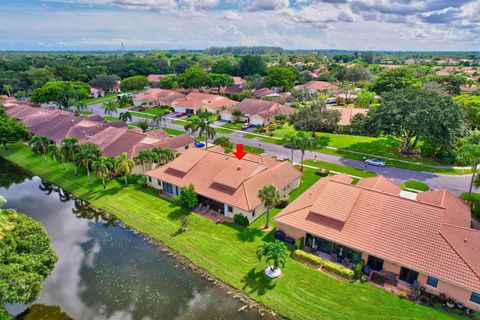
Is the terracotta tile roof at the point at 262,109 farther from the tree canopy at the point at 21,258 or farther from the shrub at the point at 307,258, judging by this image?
the tree canopy at the point at 21,258

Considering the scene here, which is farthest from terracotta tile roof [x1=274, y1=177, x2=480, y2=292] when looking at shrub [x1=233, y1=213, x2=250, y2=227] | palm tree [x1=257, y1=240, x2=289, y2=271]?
palm tree [x1=257, y1=240, x2=289, y2=271]

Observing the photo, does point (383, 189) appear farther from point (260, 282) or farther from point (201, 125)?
point (201, 125)

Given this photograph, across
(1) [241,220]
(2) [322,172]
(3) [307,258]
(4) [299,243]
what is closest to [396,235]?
(3) [307,258]

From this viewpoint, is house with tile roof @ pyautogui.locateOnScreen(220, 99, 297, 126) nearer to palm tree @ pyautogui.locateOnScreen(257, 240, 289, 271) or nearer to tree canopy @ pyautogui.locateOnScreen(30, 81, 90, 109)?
tree canopy @ pyautogui.locateOnScreen(30, 81, 90, 109)

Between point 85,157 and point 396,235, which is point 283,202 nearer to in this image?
point 396,235

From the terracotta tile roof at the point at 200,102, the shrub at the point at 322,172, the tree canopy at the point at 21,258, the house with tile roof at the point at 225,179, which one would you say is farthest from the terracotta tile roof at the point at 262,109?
the tree canopy at the point at 21,258

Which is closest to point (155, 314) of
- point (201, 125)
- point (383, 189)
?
point (383, 189)
